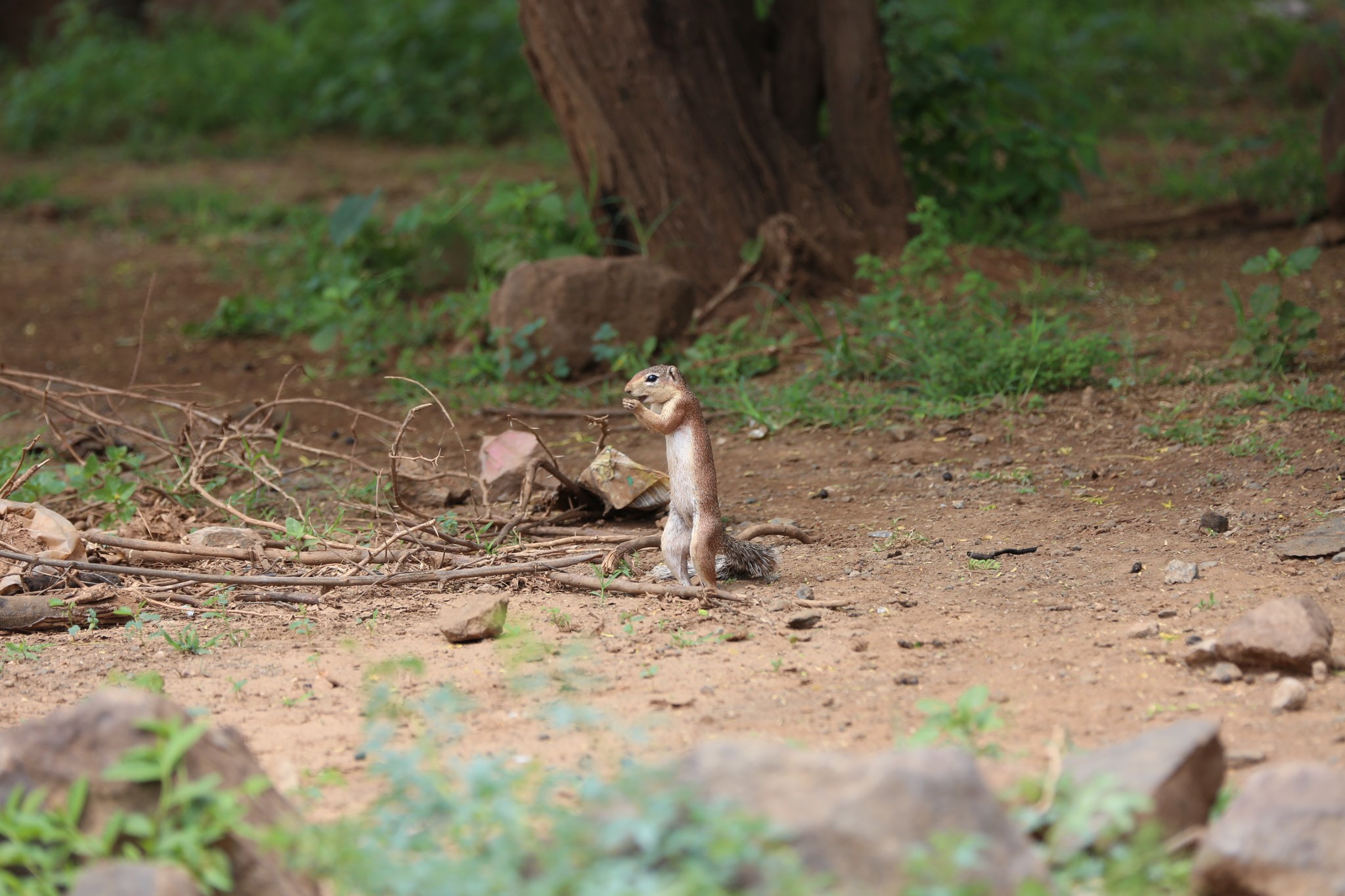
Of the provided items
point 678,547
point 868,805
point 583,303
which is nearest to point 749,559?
point 678,547

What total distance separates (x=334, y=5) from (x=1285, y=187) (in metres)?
9.06

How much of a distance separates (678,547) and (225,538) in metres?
1.50

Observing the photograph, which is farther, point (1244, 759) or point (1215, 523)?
point (1215, 523)

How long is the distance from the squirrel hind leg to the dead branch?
0.12 feet

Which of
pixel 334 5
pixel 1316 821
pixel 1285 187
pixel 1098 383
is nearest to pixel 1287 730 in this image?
pixel 1316 821

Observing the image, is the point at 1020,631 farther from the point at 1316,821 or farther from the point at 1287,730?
the point at 1316,821

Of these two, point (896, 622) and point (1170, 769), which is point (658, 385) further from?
point (1170, 769)

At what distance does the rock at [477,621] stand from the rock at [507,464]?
119 centimetres

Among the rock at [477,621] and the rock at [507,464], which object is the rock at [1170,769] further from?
the rock at [507,464]

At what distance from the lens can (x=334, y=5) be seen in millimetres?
12992

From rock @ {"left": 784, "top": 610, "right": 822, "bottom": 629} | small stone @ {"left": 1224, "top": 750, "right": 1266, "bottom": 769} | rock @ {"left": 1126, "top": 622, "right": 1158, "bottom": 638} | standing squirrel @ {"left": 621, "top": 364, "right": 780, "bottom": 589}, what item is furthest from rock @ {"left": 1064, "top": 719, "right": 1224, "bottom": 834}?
standing squirrel @ {"left": 621, "top": 364, "right": 780, "bottom": 589}

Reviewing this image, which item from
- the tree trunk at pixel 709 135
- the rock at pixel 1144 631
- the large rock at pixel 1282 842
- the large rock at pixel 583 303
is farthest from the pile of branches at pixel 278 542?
the tree trunk at pixel 709 135

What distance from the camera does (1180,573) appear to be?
354cm

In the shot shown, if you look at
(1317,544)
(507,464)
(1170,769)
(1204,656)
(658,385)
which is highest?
(658,385)
